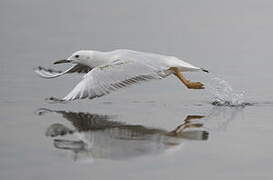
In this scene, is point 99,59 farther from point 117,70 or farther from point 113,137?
point 113,137

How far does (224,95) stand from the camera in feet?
29.6

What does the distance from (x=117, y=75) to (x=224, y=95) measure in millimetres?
2382

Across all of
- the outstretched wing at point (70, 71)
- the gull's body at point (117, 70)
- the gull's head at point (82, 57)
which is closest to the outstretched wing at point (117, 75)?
the gull's body at point (117, 70)

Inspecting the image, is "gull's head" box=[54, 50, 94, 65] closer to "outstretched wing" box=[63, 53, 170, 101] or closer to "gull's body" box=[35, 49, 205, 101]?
"gull's body" box=[35, 49, 205, 101]

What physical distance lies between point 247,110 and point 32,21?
12.4 metres

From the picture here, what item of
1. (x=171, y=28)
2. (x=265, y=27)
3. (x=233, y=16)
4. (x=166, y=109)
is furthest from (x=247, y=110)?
(x=233, y=16)

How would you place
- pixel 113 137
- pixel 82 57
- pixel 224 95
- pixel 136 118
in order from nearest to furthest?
1. pixel 113 137
2. pixel 136 118
3. pixel 82 57
4. pixel 224 95

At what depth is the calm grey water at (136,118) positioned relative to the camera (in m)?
4.88

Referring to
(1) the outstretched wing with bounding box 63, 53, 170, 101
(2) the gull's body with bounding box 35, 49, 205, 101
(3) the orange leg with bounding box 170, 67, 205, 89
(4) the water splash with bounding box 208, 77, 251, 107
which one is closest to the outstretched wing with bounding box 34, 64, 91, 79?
(2) the gull's body with bounding box 35, 49, 205, 101

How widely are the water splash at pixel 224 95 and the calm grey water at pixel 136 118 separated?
88 mm

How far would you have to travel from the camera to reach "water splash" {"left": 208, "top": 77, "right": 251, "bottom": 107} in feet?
27.7

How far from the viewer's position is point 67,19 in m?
20.6

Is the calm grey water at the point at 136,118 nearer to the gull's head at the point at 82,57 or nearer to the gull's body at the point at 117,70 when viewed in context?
the gull's body at the point at 117,70

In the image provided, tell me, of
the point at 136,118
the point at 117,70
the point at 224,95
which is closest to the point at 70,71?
the point at 117,70
